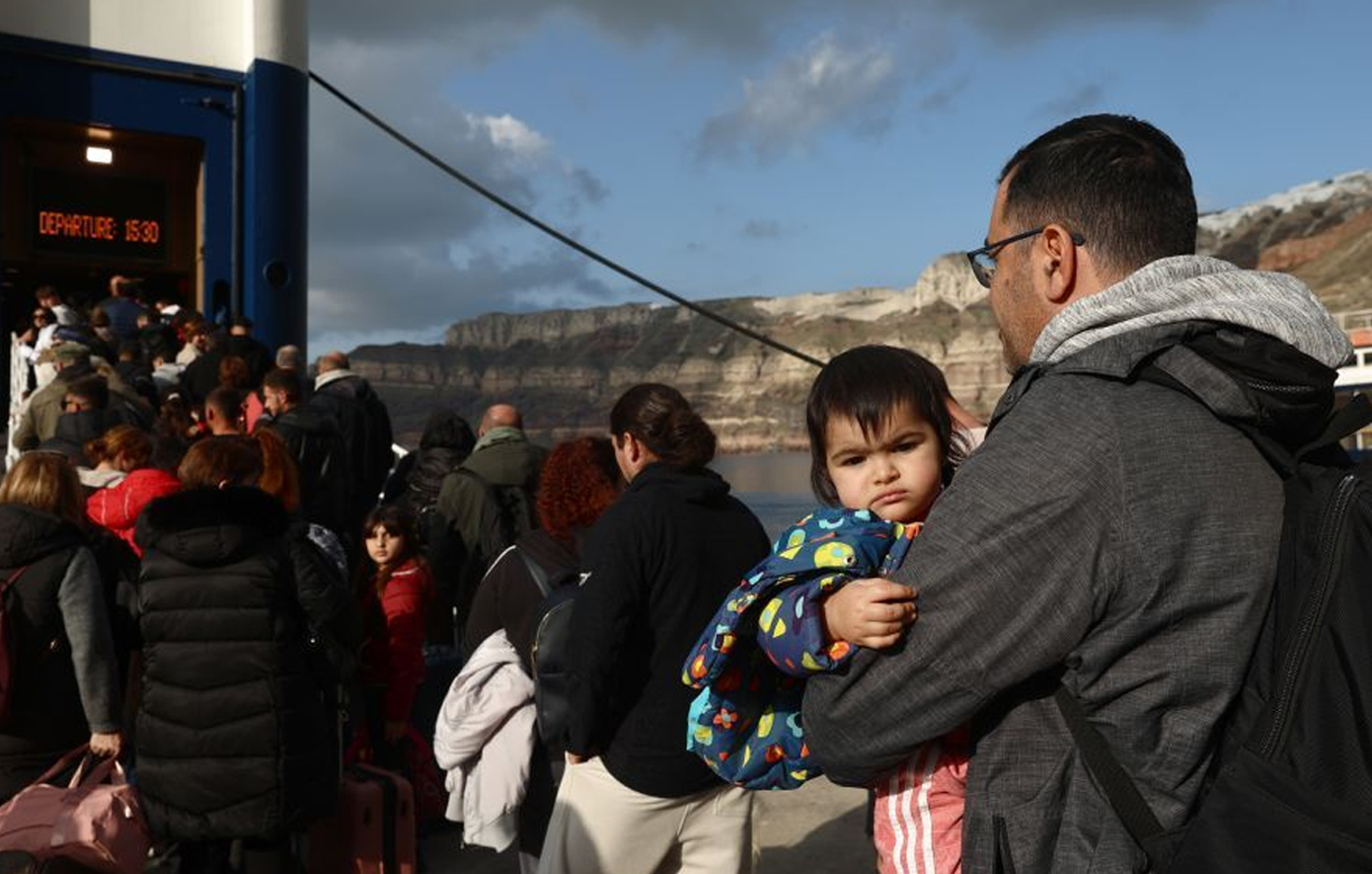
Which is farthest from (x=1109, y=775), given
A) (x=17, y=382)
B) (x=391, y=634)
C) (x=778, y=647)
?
(x=17, y=382)

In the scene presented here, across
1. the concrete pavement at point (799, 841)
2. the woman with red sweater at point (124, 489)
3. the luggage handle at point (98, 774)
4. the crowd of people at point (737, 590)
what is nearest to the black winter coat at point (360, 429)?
the crowd of people at point (737, 590)

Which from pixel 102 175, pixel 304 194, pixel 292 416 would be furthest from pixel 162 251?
A: pixel 292 416

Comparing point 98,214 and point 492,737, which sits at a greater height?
point 98,214

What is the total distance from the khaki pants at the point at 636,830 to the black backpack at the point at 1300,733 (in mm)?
1601

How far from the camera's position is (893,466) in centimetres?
168

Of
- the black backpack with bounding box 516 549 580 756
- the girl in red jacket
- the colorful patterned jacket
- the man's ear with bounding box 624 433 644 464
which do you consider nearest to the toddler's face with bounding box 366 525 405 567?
the girl in red jacket

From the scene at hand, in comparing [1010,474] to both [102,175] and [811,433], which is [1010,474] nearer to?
[811,433]

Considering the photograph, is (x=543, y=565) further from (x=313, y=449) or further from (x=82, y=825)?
(x=313, y=449)

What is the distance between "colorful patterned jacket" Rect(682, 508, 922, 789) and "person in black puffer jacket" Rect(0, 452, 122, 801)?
2.23 metres

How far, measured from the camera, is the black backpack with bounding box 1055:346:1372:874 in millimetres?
1134

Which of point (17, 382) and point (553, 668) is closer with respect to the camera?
point (553, 668)

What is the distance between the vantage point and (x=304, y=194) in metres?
9.82

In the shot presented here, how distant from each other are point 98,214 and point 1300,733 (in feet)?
42.0

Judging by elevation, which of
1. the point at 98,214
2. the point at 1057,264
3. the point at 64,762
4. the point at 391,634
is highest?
the point at 98,214
